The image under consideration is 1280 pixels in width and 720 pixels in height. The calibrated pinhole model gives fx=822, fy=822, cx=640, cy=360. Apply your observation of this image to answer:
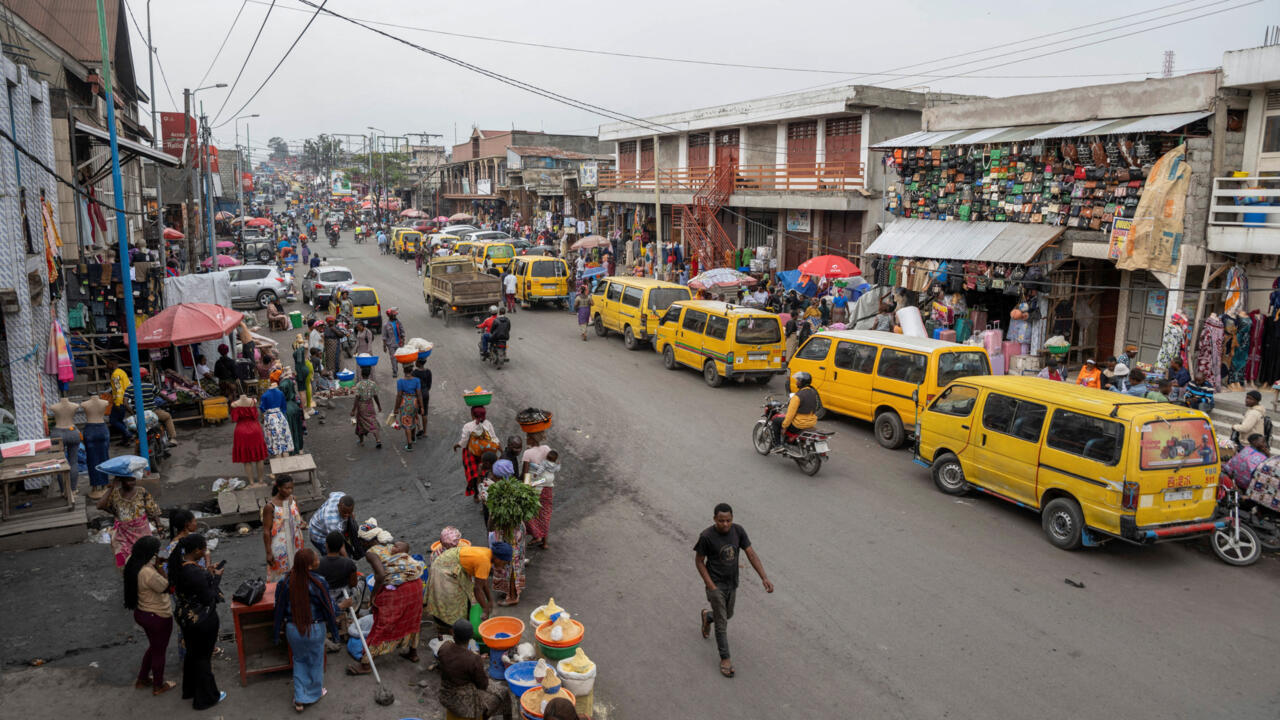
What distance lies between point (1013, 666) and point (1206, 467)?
4.08 meters

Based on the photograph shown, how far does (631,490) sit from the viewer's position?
12.0 metres

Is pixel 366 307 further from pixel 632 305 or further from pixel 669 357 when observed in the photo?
pixel 669 357

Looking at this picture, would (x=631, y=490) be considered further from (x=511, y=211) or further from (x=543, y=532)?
(x=511, y=211)

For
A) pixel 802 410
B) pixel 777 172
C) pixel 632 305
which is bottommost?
pixel 802 410

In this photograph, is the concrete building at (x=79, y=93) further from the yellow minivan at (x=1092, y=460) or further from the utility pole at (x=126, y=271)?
the yellow minivan at (x=1092, y=460)

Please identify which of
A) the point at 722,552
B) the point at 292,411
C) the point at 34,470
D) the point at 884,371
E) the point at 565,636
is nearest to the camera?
the point at 565,636

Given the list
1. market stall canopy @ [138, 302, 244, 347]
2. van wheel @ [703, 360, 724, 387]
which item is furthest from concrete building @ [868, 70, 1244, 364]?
market stall canopy @ [138, 302, 244, 347]

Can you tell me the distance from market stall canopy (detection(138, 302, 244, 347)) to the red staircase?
67.6ft

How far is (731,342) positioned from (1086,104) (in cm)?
924

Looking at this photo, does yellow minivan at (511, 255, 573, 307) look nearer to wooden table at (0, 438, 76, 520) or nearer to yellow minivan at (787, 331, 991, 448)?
yellow minivan at (787, 331, 991, 448)

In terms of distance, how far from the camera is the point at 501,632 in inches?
282

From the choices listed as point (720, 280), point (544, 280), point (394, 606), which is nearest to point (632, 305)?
point (720, 280)

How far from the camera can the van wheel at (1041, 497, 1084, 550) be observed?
9.65m

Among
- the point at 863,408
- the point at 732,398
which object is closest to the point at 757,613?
the point at 863,408
